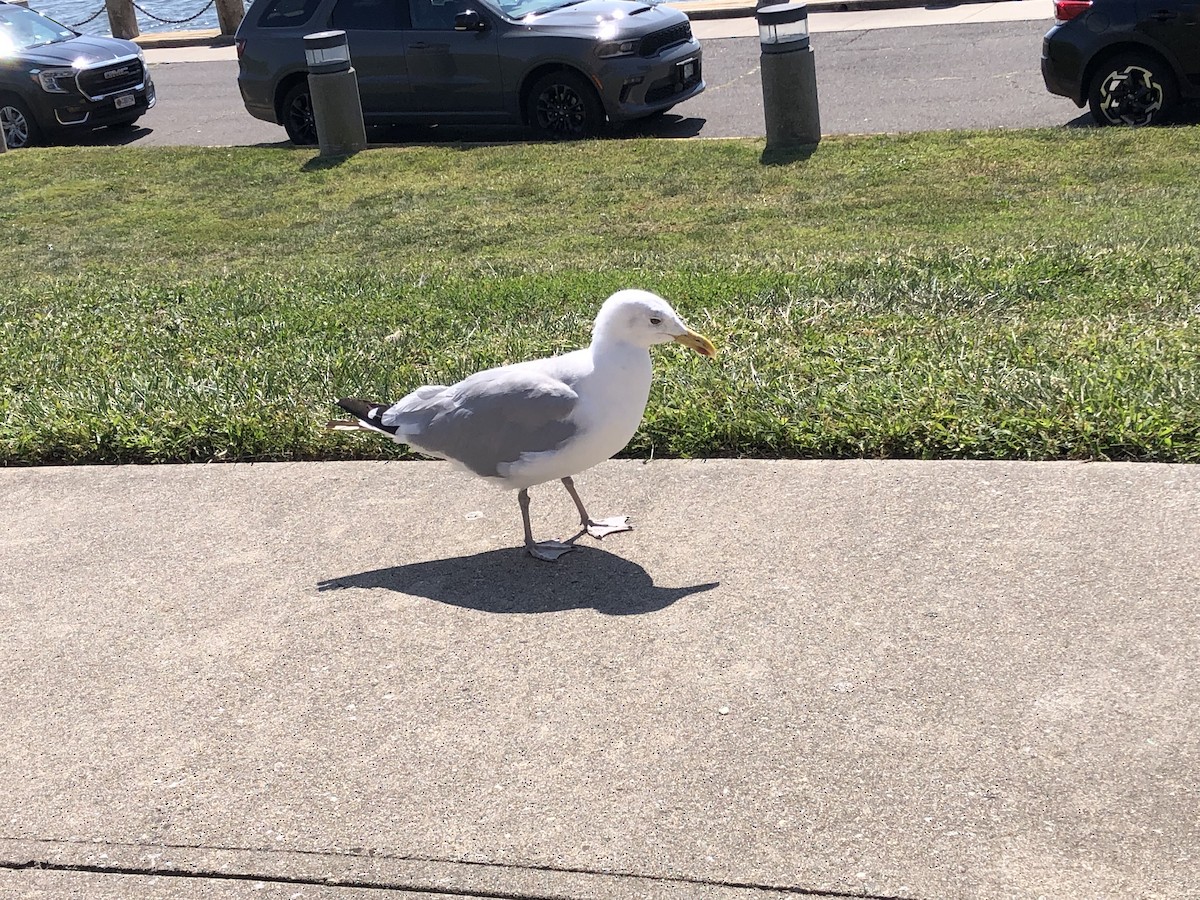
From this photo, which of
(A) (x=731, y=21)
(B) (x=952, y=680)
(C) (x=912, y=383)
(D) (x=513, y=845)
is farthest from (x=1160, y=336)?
(A) (x=731, y=21)

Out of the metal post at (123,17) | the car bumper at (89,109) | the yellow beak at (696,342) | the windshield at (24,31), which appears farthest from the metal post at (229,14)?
the yellow beak at (696,342)

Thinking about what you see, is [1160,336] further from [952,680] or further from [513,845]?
[513,845]

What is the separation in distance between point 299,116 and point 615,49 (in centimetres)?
358

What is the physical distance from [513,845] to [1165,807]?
1.52 m

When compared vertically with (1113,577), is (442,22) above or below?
above

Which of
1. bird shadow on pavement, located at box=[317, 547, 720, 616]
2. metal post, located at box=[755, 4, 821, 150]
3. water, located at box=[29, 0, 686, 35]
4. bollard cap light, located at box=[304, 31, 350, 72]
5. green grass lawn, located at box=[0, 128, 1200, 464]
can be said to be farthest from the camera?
water, located at box=[29, 0, 686, 35]

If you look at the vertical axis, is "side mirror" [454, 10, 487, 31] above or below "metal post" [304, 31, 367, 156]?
above

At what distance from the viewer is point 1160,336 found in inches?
254

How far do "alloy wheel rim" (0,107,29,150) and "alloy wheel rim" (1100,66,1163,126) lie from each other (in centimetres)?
1207

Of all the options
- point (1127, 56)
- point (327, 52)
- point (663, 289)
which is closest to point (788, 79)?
point (1127, 56)

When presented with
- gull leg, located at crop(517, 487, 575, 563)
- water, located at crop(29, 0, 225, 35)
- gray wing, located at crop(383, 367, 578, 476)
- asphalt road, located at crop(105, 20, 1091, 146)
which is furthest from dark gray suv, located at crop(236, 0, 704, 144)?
water, located at crop(29, 0, 225, 35)

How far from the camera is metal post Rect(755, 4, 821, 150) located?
11.8 m

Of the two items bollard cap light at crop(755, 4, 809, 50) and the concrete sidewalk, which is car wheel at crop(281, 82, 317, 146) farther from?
the concrete sidewalk

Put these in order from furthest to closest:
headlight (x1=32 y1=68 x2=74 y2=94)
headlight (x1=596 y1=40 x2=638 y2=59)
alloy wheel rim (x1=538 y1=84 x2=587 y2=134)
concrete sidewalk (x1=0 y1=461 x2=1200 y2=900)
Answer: headlight (x1=32 y1=68 x2=74 y2=94), alloy wheel rim (x1=538 y1=84 x2=587 y2=134), headlight (x1=596 y1=40 x2=638 y2=59), concrete sidewalk (x1=0 y1=461 x2=1200 y2=900)
